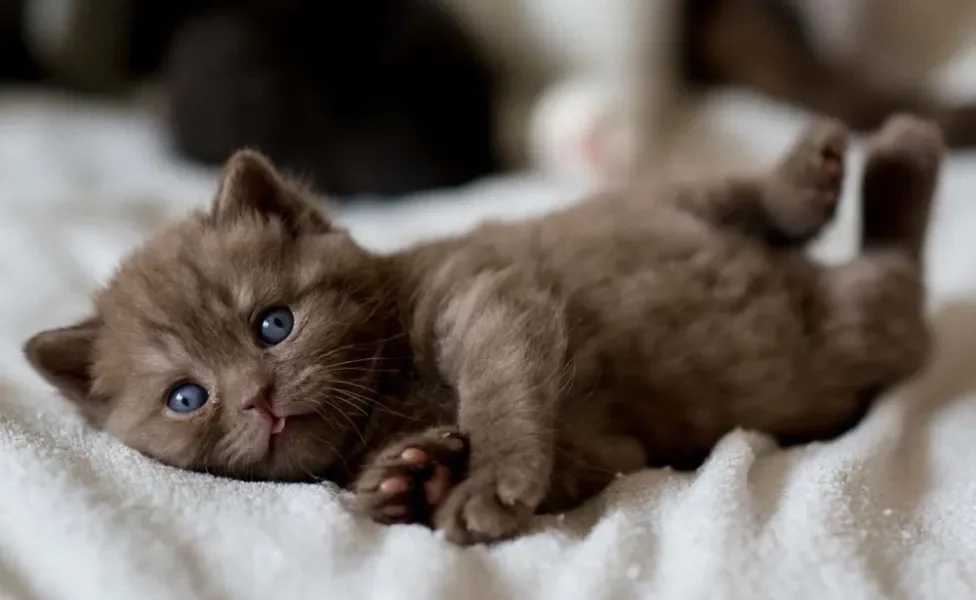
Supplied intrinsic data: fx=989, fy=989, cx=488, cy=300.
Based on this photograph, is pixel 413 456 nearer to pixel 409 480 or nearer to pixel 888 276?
pixel 409 480

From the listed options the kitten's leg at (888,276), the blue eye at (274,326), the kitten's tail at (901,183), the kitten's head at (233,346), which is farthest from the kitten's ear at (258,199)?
the kitten's tail at (901,183)

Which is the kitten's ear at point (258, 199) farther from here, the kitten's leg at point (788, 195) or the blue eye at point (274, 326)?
the kitten's leg at point (788, 195)

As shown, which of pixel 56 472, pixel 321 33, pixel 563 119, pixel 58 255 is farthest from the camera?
pixel 321 33

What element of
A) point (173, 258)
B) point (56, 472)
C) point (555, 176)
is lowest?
point (555, 176)

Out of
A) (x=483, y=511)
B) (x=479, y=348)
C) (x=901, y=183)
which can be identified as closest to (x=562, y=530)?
(x=483, y=511)

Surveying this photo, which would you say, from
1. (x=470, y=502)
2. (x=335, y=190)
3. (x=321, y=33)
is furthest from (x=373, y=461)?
→ (x=321, y=33)

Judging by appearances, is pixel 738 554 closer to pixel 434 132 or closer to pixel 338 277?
pixel 338 277
